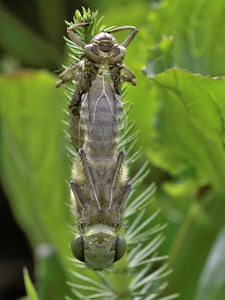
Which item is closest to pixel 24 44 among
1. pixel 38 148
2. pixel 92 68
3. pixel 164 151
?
pixel 38 148

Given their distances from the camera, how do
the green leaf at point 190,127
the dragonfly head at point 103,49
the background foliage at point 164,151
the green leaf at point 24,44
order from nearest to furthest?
the dragonfly head at point 103,49 < the green leaf at point 190,127 < the background foliage at point 164,151 < the green leaf at point 24,44

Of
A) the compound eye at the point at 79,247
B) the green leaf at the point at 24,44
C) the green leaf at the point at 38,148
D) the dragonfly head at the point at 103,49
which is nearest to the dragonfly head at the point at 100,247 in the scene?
the compound eye at the point at 79,247

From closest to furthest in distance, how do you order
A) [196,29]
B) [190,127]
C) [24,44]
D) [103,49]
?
[103,49] → [190,127] → [196,29] → [24,44]

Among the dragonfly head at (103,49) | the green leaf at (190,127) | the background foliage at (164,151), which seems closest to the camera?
the dragonfly head at (103,49)

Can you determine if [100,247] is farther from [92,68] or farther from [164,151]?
[164,151]

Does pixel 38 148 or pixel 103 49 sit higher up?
pixel 38 148

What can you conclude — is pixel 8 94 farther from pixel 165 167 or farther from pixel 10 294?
pixel 10 294

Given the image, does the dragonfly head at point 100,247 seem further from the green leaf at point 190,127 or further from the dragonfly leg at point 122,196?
the green leaf at point 190,127

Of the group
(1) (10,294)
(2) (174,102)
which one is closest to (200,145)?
(2) (174,102)
